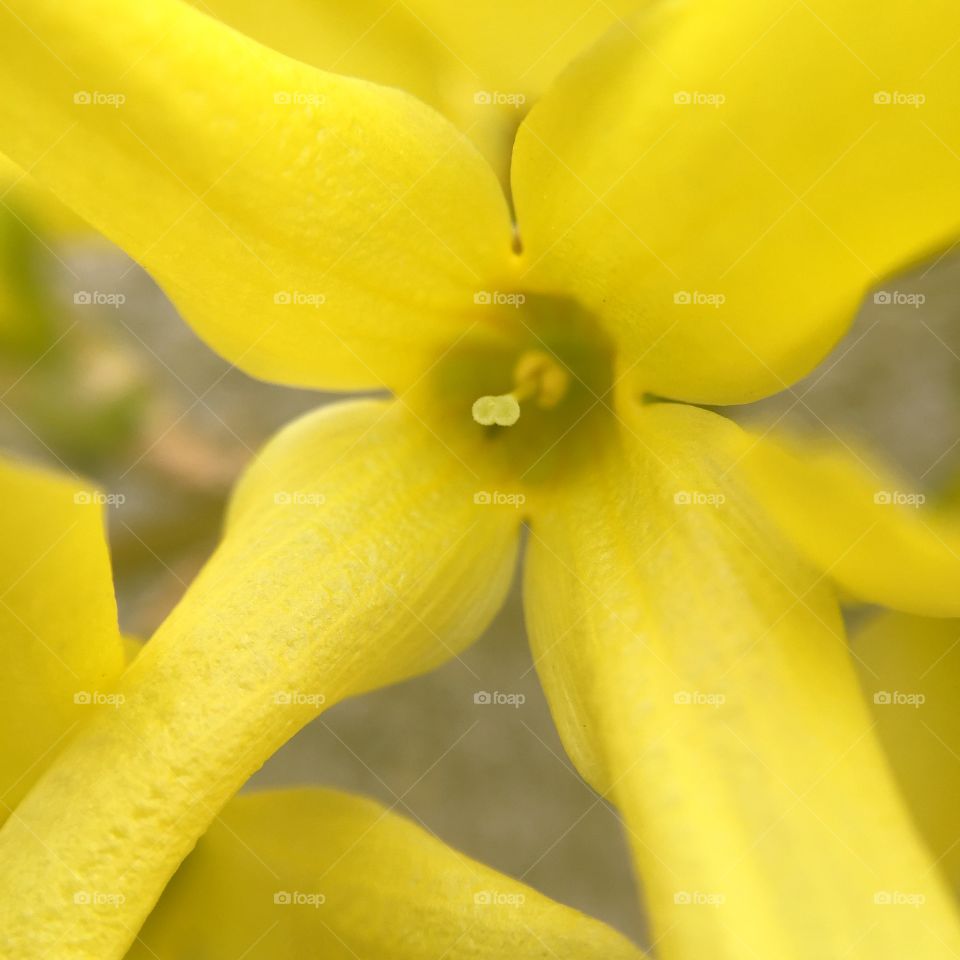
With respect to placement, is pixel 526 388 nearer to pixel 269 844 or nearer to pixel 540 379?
pixel 540 379

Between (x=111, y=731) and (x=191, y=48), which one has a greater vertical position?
(x=191, y=48)

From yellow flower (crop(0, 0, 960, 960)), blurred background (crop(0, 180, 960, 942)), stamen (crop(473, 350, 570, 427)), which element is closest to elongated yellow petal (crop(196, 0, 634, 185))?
yellow flower (crop(0, 0, 960, 960))

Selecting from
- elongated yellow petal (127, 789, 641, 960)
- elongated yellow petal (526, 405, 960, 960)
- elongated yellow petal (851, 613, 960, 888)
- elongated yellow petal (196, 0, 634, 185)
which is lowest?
elongated yellow petal (127, 789, 641, 960)

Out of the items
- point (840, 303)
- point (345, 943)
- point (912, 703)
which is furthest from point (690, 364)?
point (345, 943)

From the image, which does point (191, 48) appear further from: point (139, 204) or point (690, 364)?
point (690, 364)

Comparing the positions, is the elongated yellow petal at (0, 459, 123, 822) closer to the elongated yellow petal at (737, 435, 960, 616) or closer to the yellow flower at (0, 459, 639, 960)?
the yellow flower at (0, 459, 639, 960)

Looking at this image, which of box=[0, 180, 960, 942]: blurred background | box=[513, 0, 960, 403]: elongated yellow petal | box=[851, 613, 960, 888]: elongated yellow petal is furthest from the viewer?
box=[0, 180, 960, 942]: blurred background
